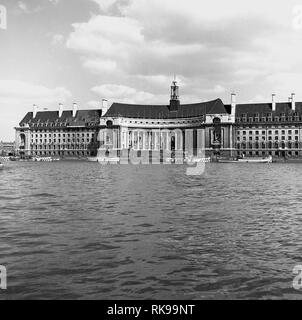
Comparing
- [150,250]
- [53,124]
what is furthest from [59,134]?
[150,250]

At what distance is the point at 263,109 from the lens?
161125mm

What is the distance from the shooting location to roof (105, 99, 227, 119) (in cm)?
18186

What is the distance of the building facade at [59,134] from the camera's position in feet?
618

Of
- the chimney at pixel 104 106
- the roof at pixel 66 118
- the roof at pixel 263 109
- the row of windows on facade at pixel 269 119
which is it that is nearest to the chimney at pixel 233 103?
the roof at pixel 263 109

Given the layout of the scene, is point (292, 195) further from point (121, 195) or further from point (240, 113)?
point (240, 113)

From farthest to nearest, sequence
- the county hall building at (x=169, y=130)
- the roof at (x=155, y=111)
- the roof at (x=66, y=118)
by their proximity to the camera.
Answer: the roof at (x=66, y=118), the roof at (x=155, y=111), the county hall building at (x=169, y=130)

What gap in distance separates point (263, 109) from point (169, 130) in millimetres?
45109

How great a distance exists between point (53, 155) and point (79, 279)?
18246cm

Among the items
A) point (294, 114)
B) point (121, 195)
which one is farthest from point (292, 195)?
point (294, 114)

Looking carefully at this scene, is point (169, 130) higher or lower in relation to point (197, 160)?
higher

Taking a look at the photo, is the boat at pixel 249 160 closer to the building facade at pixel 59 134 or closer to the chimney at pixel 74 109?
the building facade at pixel 59 134

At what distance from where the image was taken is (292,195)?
1287 inches

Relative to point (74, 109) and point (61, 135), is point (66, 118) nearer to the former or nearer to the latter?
point (74, 109)

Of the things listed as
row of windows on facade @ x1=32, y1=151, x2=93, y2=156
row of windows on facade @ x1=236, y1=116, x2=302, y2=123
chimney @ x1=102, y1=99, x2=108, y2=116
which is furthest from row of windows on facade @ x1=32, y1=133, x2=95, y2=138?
row of windows on facade @ x1=236, y1=116, x2=302, y2=123
